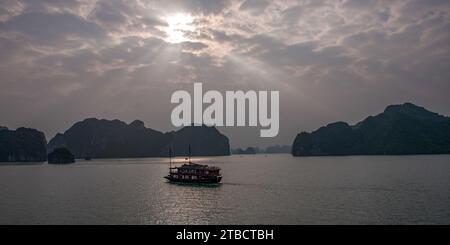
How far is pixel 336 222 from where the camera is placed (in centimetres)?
5538

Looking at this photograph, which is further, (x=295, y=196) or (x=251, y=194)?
(x=251, y=194)
